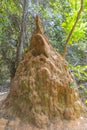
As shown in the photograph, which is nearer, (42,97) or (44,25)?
(42,97)

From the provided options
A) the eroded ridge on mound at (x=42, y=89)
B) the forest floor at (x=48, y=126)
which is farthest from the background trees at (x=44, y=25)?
the forest floor at (x=48, y=126)

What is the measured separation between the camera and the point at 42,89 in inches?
164

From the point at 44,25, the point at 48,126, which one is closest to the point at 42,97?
the point at 48,126

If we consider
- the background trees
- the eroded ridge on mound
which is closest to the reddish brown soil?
the eroded ridge on mound

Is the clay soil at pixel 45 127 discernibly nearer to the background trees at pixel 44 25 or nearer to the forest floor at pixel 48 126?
the forest floor at pixel 48 126

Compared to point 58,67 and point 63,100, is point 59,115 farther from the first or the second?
point 58,67

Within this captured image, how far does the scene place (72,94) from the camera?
14.1 feet

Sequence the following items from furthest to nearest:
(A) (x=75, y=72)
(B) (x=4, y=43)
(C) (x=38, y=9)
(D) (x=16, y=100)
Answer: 1. (B) (x=4, y=43)
2. (C) (x=38, y=9)
3. (A) (x=75, y=72)
4. (D) (x=16, y=100)

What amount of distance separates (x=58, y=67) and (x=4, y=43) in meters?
3.78

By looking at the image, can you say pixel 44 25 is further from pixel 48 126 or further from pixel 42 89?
pixel 48 126

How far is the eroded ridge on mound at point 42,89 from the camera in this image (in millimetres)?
4090

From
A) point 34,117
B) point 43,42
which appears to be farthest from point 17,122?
point 43,42

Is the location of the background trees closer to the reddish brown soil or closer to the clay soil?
the reddish brown soil

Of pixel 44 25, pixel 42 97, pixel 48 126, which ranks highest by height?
pixel 42 97
